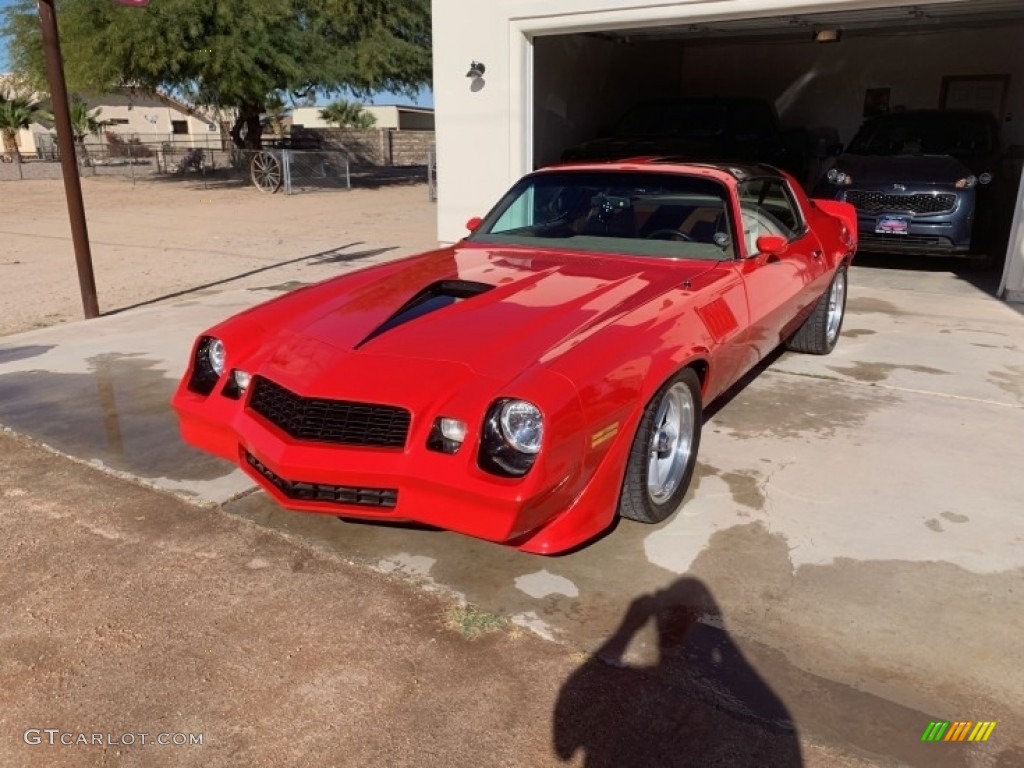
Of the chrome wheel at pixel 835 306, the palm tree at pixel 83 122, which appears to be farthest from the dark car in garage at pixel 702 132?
the palm tree at pixel 83 122

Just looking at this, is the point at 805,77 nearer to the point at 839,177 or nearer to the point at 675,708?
the point at 839,177

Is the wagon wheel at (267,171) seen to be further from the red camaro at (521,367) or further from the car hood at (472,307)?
the car hood at (472,307)

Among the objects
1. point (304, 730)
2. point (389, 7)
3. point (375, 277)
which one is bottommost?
point (304, 730)

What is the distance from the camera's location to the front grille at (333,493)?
9.01 ft

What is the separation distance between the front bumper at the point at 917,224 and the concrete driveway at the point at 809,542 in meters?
3.76

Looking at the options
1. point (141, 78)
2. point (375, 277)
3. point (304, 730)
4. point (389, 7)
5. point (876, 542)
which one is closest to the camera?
point (304, 730)

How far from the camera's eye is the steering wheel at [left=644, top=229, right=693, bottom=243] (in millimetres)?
4250

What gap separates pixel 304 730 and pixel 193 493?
69.8 inches

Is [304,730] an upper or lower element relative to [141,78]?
lower

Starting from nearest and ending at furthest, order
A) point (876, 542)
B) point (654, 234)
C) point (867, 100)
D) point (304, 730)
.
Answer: point (304, 730), point (876, 542), point (654, 234), point (867, 100)

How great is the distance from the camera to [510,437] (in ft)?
8.61

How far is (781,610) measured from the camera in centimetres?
285

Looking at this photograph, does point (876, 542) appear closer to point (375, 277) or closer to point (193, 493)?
point (375, 277)

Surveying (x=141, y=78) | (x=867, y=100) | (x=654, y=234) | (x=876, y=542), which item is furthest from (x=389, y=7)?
(x=876, y=542)
